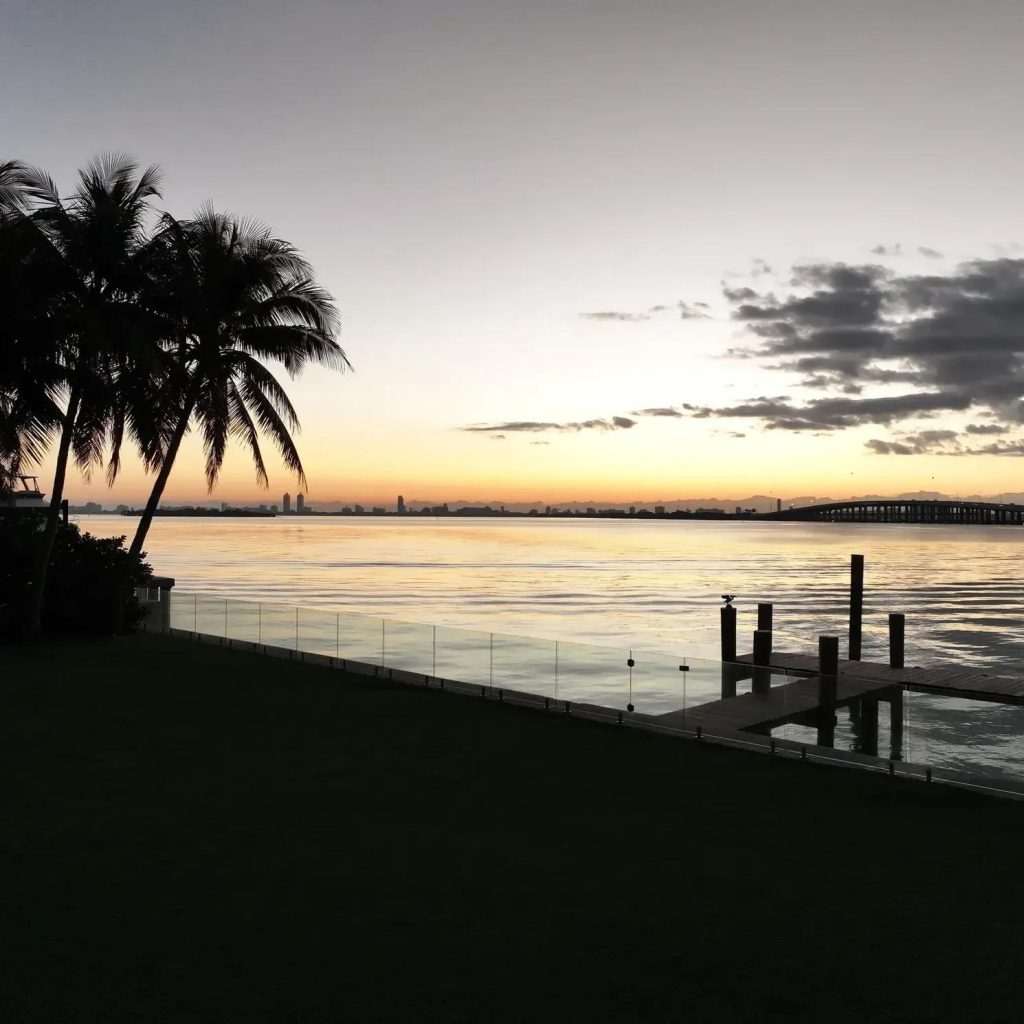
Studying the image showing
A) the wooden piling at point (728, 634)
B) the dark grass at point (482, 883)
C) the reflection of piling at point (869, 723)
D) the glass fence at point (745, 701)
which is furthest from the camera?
the wooden piling at point (728, 634)

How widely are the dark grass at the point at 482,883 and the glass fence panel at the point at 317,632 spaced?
964cm

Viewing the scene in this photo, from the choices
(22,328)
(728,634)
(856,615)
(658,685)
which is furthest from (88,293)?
(856,615)

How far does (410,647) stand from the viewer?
20.7m

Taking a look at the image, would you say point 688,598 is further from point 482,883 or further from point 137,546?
point 482,883

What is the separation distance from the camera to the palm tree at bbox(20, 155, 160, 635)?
21172 millimetres

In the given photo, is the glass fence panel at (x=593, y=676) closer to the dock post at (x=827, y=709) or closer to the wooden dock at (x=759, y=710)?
the wooden dock at (x=759, y=710)

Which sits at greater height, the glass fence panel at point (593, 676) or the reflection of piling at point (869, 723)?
the glass fence panel at point (593, 676)

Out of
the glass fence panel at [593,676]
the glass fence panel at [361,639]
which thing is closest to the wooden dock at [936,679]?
the glass fence panel at [593,676]

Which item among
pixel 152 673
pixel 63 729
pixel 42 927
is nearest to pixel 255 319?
pixel 152 673

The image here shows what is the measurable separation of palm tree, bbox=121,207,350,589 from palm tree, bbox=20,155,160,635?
0.77 meters

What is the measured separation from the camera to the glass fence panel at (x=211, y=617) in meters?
26.0

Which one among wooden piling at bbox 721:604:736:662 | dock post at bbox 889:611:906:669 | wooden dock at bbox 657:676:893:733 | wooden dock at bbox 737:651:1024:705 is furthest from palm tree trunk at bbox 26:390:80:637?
dock post at bbox 889:611:906:669

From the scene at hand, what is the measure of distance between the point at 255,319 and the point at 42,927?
1968 cm

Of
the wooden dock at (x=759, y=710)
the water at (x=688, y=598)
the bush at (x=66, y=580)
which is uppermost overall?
the bush at (x=66, y=580)
